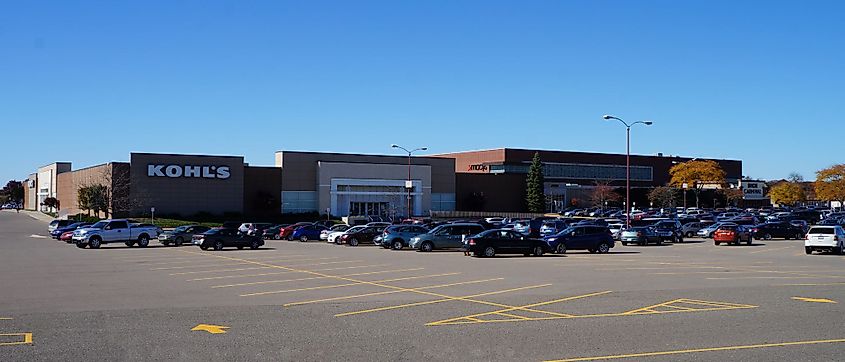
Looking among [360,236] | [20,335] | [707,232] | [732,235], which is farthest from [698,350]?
[707,232]

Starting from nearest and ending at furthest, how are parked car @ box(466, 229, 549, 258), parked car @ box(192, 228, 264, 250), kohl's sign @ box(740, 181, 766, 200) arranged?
parked car @ box(466, 229, 549, 258), parked car @ box(192, 228, 264, 250), kohl's sign @ box(740, 181, 766, 200)

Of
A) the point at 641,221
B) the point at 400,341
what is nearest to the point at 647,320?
the point at 400,341

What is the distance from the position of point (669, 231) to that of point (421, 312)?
4062 centimetres

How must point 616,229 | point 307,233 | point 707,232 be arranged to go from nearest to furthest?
point 307,233, point 616,229, point 707,232

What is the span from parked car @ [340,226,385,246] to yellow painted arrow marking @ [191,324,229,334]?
35.1 m

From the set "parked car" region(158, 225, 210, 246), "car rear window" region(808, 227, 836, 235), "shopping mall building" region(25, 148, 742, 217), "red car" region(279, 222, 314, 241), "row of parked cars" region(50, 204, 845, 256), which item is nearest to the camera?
"row of parked cars" region(50, 204, 845, 256)

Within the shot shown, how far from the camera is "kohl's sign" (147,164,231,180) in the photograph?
3359 inches

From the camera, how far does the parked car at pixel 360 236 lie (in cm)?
4922

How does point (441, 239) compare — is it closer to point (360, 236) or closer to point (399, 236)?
point (399, 236)

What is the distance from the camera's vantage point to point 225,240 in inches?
1702

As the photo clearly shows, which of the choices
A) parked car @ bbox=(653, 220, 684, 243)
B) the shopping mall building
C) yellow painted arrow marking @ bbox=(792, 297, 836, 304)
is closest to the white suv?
parked car @ bbox=(653, 220, 684, 243)

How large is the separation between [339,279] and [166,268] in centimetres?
799

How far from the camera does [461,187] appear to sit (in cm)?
10725

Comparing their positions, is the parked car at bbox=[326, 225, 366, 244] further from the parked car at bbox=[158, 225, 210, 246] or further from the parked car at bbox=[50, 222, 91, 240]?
the parked car at bbox=[50, 222, 91, 240]
